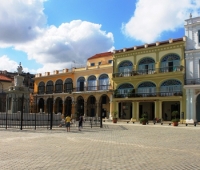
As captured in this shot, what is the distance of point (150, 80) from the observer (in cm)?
4019

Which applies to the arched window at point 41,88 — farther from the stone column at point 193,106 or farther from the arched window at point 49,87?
the stone column at point 193,106

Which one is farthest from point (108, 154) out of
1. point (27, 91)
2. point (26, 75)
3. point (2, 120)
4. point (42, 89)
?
point (26, 75)

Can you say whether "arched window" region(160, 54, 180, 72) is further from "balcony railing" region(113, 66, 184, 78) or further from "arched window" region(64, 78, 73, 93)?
"arched window" region(64, 78, 73, 93)

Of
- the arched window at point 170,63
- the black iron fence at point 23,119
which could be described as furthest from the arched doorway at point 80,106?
the black iron fence at point 23,119

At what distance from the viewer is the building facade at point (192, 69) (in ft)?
116

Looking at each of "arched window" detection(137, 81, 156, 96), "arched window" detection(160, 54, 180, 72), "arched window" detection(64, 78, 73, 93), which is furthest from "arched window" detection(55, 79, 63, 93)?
"arched window" detection(160, 54, 180, 72)

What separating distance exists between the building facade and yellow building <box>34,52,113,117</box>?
13412 mm

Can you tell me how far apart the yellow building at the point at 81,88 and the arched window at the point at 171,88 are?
9307mm

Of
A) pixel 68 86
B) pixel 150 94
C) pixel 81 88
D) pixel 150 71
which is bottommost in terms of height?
pixel 150 94

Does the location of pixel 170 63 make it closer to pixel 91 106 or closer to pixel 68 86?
pixel 91 106

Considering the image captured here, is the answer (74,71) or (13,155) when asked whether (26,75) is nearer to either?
(74,71)

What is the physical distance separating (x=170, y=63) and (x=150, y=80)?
12.6 ft

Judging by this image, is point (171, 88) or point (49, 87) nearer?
point (171, 88)

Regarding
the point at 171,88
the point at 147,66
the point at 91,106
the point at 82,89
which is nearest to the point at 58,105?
the point at 82,89
